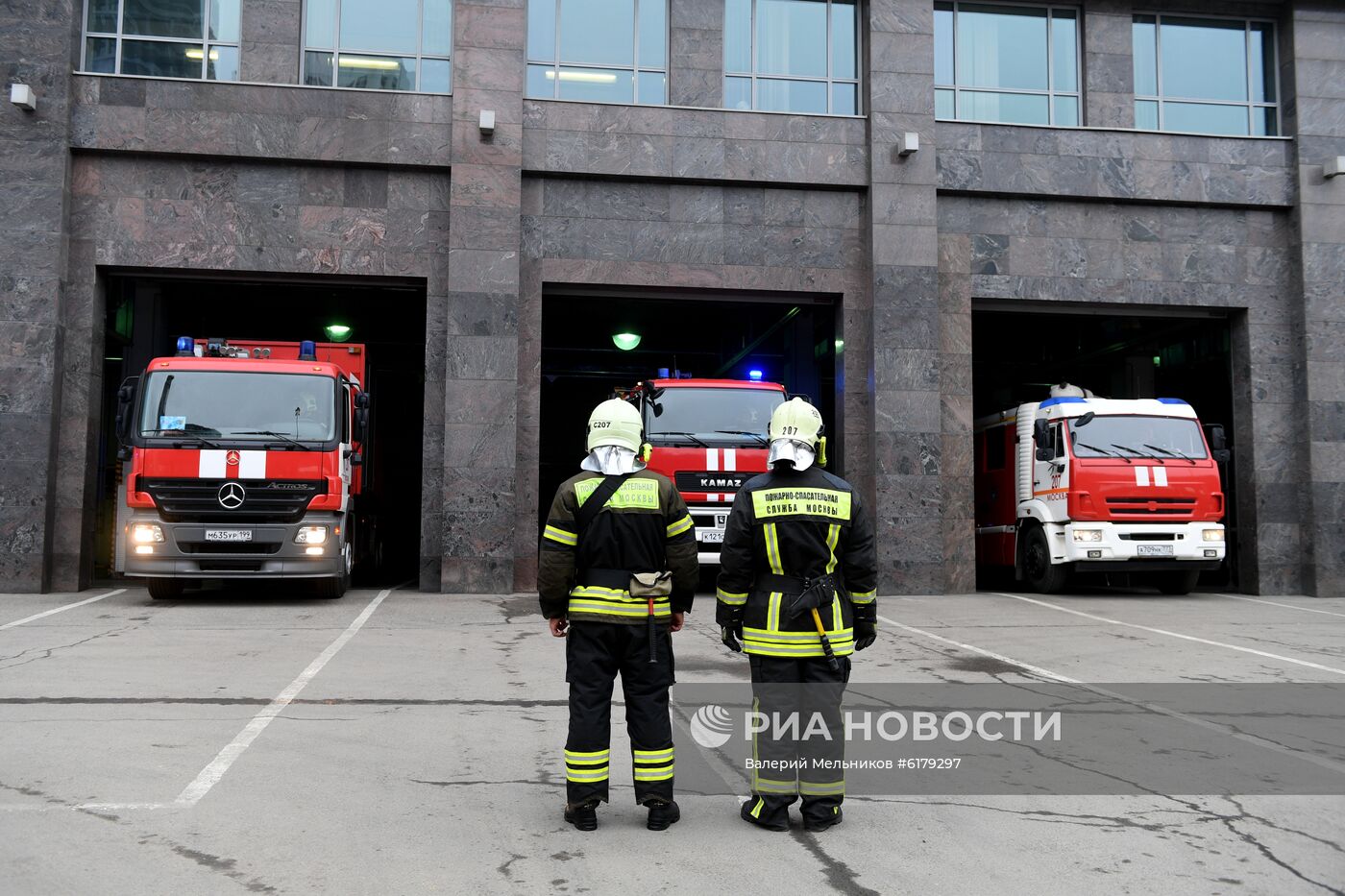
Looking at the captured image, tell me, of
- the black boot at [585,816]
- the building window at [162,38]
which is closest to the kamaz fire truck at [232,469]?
the building window at [162,38]

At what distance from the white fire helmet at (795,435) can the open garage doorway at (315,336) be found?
11.3 metres

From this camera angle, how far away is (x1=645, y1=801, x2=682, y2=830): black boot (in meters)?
4.58

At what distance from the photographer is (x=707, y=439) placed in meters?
14.2

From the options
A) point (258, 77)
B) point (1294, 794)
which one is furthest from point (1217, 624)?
point (258, 77)

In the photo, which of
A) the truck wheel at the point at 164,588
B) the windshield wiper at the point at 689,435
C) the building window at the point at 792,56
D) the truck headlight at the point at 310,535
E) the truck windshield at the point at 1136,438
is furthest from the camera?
the building window at the point at 792,56

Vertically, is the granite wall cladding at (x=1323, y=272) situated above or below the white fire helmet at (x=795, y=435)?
above

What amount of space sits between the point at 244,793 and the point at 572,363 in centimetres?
2441

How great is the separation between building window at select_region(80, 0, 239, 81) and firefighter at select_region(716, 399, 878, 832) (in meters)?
13.6

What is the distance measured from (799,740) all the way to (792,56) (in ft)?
46.5

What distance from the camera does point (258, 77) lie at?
1538 cm

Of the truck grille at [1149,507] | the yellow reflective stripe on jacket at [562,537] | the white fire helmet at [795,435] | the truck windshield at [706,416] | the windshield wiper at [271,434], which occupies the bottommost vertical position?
the yellow reflective stripe on jacket at [562,537]

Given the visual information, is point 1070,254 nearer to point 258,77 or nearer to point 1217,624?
point 1217,624

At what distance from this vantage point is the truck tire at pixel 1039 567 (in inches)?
610

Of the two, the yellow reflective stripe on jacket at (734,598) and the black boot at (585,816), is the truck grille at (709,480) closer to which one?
the yellow reflective stripe on jacket at (734,598)
